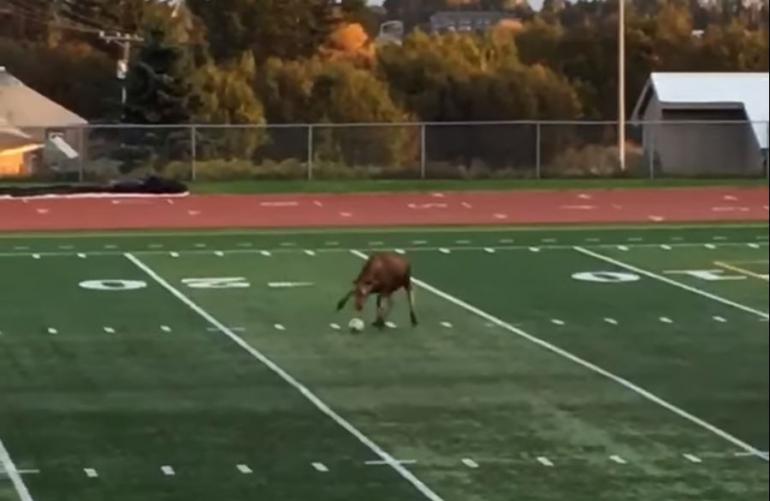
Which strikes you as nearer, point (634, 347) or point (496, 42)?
point (496, 42)

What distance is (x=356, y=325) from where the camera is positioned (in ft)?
25.4

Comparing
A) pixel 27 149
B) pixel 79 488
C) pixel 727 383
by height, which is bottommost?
pixel 79 488

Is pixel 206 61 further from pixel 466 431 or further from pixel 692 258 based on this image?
pixel 692 258

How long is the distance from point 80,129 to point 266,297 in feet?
17.7

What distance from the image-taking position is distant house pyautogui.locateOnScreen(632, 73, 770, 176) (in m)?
2.56

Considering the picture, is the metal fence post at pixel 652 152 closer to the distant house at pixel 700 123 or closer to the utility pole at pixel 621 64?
the distant house at pixel 700 123

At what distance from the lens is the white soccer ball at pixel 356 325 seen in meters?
7.71

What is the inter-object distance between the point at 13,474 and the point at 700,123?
Answer: 2.70 meters

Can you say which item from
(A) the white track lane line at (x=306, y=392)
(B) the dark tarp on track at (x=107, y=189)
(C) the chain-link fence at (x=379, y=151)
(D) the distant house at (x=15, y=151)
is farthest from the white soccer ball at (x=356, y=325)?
(D) the distant house at (x=15, y=151)

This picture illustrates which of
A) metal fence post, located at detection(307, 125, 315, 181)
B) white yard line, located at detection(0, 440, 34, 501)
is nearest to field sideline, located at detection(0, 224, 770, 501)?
white yard line, located at detection(0, 440, 34, 501)

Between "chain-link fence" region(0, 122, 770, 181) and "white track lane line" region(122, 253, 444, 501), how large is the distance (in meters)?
0.74

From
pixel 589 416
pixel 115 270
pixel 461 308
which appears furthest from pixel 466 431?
pixel 115 270

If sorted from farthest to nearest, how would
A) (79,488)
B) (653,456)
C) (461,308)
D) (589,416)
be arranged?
(461,308) < (589,416) < (653,456) < (79,488)

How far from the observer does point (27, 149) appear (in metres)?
3.17
